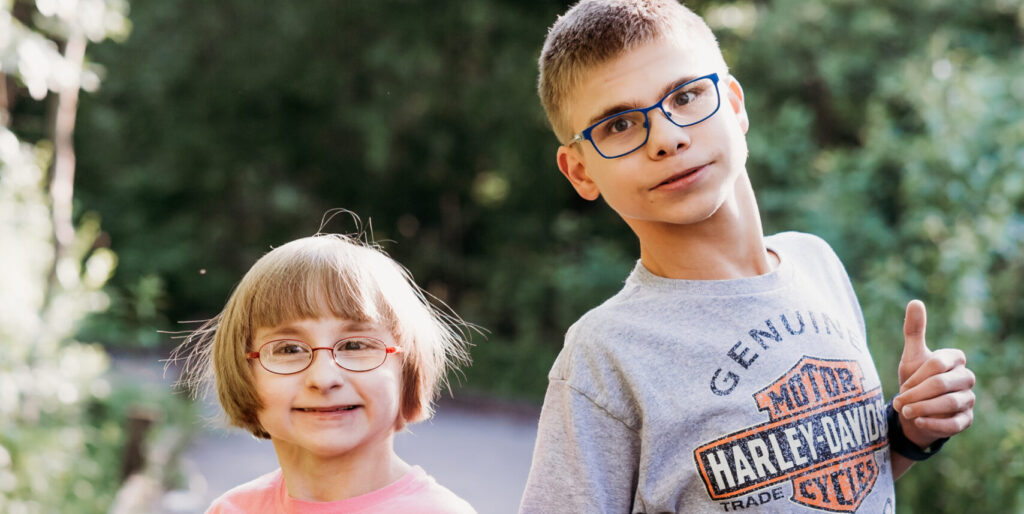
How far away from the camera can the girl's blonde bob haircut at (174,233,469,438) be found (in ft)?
5.64

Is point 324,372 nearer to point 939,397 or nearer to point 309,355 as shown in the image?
point 309,355

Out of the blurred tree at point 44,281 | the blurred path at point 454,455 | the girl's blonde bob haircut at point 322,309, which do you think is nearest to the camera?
the girl's blonde bob haircut at point 322,309

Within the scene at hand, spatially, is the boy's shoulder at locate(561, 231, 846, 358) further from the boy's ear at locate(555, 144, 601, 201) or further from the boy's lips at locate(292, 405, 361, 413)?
the boy's lips at locate(292, 405, 361, 413)

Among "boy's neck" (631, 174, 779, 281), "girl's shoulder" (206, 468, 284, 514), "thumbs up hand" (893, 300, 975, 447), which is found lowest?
"girl's shoulder" (206, 468, 284, 514)

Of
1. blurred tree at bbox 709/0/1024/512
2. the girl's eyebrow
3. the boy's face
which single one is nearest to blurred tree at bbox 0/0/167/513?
the girl's eyebrow

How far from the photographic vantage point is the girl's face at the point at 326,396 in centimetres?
166

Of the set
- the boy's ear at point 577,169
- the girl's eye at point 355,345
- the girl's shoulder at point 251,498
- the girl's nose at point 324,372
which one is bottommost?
the girl's shoulder at point 251,498

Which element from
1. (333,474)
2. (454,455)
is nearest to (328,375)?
(333,474)

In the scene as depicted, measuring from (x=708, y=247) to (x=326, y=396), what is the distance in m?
0.71

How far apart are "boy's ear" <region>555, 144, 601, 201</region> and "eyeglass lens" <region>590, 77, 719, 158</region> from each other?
0.09m

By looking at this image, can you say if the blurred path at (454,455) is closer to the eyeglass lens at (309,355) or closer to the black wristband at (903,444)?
the eyeglass lens at (309,355)

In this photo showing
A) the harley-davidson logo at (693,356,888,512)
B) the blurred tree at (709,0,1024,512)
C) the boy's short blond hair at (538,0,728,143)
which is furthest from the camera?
the blurred tree at (709,0,1024,512)

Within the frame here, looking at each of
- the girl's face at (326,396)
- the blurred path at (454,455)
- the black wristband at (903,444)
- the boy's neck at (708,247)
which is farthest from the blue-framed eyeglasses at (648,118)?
the blurred path at (454,455)

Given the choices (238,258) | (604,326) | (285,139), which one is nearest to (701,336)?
(604,326)
